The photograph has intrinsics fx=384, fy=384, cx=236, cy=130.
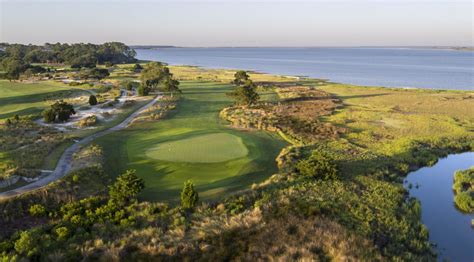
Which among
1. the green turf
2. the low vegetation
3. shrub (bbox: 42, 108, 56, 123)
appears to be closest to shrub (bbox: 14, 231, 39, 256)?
the green turf

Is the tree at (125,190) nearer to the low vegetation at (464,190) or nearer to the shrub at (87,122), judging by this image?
the low vegetation at (464,190)

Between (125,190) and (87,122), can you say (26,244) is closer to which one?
(125,190)

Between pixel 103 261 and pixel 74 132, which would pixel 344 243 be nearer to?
pixel 103 261

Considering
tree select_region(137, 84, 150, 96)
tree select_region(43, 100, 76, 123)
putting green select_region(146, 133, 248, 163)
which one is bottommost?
putting green select_region(146, 133, 248, 163)

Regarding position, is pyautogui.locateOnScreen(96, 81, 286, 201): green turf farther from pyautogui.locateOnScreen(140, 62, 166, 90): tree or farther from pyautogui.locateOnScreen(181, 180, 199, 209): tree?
pyautogui.locateOnScreen(140, 62, 166, 90): tree

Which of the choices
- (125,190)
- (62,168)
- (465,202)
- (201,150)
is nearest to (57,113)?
(62,168)

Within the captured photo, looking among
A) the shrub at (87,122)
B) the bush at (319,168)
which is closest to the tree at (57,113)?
the shrub at (87,122)
